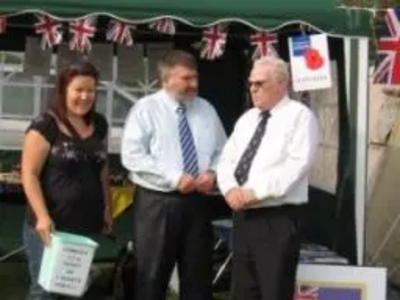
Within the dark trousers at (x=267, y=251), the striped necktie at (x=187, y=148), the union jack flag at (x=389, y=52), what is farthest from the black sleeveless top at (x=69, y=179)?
the union jack flag at (x=389, y=52)

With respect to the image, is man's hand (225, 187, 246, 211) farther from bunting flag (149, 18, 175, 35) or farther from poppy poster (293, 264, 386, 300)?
bunting flag (149, 18, 175, 35)

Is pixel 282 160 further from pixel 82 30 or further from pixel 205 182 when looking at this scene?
A: pixel 82 30

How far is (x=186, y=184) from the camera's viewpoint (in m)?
4.56

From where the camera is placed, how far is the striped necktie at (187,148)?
184 inches

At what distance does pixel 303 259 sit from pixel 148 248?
1.01 m

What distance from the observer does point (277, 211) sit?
4.47m

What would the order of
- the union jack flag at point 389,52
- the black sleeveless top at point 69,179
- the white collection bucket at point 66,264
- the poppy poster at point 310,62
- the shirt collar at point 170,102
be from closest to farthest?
the white collection bucket at point 66,264 < the black sleeveless top at point 69,179 < the shirt collar at point 170,102 < the poppy poster at point 310,62 < the union jack flag at point 389,52

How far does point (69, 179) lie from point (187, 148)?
28.3 inches

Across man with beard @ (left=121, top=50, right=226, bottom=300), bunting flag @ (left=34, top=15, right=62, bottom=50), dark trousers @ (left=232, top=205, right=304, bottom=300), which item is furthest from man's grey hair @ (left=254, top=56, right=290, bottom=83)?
bunting flag @ (left=34, top=15, right=62, bottom=50)

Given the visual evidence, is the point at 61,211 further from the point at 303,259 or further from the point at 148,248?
the point at 303,259

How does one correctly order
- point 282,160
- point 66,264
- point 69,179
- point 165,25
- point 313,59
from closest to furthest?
1. point 66,264
2. point 69,179
3. point 282,160
4. point 313,59
5. point 165,25

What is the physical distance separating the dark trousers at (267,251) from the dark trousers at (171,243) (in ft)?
0.78

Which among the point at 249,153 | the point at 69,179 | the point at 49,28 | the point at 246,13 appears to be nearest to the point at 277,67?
the point at 249,153

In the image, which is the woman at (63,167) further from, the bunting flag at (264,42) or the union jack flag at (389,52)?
the union jack flag at (389,52)
